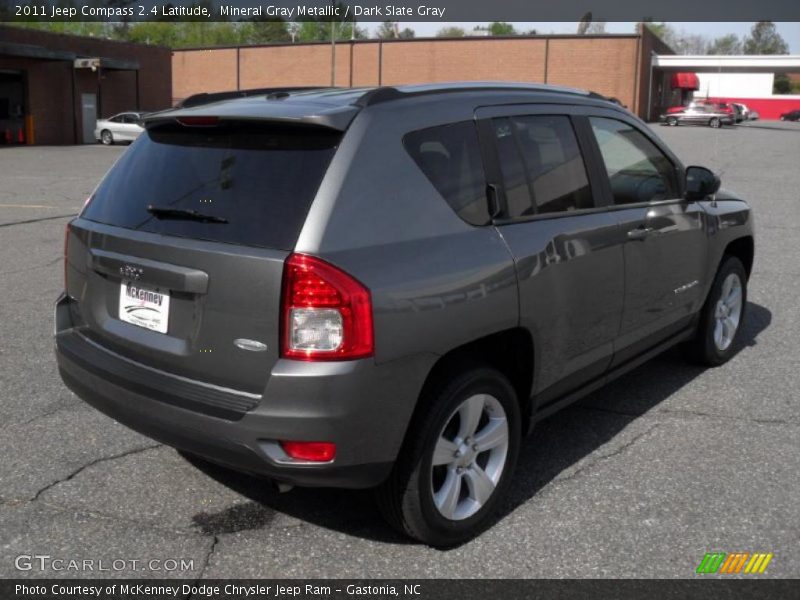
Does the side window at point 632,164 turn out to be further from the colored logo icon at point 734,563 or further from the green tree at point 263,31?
the green tree at point 263,31

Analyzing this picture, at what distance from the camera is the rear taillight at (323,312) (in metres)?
2.84

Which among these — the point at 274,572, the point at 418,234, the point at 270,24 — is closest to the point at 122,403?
the point at 274,572

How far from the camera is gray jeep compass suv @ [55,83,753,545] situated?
2.90 metres

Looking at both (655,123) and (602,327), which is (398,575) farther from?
(655,123)

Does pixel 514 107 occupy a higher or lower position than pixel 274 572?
higher

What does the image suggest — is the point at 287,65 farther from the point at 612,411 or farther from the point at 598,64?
the point at 612,411

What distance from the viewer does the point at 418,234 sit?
10.3 feet

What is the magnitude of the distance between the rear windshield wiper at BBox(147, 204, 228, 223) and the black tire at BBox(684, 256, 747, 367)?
3590 mm

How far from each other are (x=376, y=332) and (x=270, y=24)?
115m

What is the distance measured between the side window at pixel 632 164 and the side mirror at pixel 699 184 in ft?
0.29

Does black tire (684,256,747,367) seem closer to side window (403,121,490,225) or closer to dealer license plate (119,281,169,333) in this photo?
side window (403,121,490,225)

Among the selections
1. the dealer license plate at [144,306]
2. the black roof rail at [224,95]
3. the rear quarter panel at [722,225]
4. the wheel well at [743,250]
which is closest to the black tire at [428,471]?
the dealer license plate at [144,306]

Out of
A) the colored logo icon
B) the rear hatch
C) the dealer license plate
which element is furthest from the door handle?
the dealer license plate

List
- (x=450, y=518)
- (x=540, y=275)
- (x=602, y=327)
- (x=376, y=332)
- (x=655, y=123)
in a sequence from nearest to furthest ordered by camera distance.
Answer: (x=376, y=332) < (x=450, y=518) < (x=540, y=275) < (x=602, y=327) < (x=655, y=123)
